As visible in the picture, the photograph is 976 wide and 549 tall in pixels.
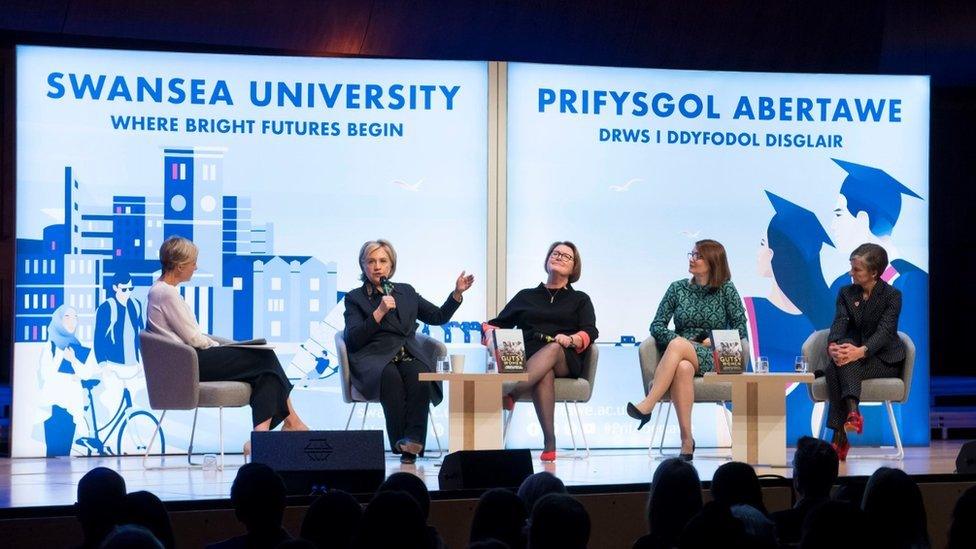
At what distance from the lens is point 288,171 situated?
24.7 ft

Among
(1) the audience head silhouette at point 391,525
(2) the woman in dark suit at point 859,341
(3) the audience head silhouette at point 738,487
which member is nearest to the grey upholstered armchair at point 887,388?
(2) the woman in dark suit at point 859,341

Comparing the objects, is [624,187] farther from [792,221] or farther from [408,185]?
[408,185]

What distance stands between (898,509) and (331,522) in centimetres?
124

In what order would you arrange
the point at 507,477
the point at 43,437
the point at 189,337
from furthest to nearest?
the point at 43,437
the point at 189,337
the point at 507,477

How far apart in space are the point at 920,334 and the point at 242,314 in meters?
4.04

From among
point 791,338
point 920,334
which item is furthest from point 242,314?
point 920,334

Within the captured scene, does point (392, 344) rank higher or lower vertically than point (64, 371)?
higher

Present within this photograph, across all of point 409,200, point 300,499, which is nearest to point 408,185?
point 409,200

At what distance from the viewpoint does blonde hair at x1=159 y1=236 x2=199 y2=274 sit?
651 cm

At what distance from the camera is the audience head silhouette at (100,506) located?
2.90 metres

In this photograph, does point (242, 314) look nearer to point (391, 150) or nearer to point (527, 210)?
point (391, 150)

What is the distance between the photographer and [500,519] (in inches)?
110

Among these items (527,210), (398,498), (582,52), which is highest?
(582,52)

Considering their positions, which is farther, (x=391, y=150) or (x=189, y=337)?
(x=391, y=150)
